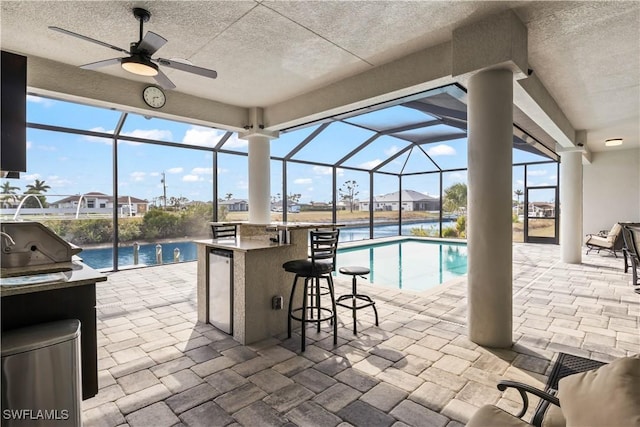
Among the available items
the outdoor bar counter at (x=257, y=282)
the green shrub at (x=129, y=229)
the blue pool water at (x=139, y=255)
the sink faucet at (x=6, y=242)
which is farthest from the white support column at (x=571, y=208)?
the green shrub at (x=129, y=229)

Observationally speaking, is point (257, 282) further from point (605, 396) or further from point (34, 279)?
point (605, 396)

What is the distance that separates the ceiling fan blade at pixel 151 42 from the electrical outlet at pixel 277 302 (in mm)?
2583

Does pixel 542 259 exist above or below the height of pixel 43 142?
below

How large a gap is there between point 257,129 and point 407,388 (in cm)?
500

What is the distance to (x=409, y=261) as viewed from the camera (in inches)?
340

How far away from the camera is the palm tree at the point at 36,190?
244 inches

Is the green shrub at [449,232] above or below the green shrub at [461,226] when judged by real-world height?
below

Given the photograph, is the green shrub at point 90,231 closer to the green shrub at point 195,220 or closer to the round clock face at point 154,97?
the green shrub at point 195,220

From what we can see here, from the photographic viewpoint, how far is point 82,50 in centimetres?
378

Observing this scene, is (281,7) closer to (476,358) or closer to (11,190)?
(476,358)

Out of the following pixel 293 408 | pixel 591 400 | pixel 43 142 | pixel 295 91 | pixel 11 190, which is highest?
pixel 295 91

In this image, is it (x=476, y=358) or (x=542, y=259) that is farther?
(x=542, y=259)

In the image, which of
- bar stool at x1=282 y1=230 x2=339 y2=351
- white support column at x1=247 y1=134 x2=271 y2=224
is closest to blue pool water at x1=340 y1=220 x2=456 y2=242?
white support column at x1=247 y1=134 x2=271 y2=224

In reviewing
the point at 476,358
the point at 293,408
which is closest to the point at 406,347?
the point at 476,358
